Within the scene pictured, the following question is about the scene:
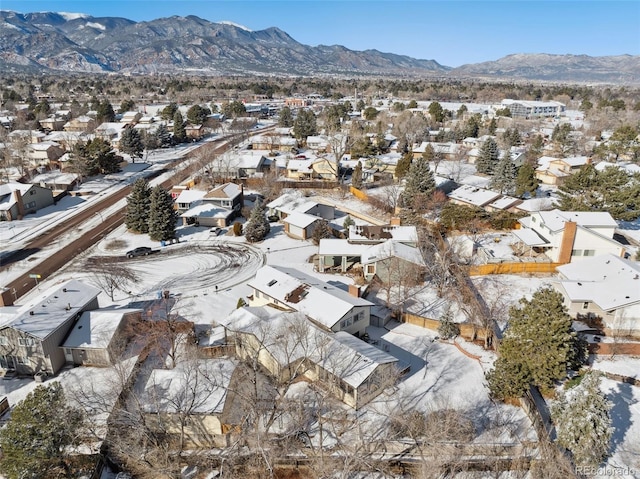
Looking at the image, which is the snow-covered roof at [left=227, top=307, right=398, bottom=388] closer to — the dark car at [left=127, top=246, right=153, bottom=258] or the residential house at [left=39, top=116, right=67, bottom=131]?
the dark car at [left=127, top=246, right=153, bottom=258]

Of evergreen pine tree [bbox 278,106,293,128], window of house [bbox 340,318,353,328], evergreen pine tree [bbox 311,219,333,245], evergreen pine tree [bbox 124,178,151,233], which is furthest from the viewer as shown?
evergreen pine tree [bbox 278,106,293,128]

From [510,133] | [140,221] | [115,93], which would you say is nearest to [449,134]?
[510,133]

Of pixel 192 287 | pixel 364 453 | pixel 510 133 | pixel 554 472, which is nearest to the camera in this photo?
pixel 554 472

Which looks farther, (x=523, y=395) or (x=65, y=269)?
(x=65, y=269)

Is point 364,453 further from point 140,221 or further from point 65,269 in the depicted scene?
point 140,221

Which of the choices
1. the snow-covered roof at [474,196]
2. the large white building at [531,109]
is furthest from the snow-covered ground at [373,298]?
the large white building at [531,109]

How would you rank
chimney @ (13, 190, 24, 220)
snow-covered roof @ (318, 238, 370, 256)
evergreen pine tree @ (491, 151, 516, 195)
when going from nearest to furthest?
snow-covered roof @ (318, 238, 370, 256), chimney @ (13, 190, 24, 220), evergreen pine tree @ (491, 151, 516, 195)

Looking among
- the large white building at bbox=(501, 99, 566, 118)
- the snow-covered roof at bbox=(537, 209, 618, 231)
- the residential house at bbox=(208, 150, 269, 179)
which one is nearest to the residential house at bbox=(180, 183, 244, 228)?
the residential house at bbox=(208, 150, 269, 179)
